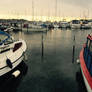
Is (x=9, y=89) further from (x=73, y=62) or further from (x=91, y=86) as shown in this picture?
(x=73, y=62)

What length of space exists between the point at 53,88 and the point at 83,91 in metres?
2.53

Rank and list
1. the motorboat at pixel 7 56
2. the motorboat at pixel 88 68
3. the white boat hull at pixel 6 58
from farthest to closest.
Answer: the motorboat at pixel 7 56, the white boat hull at pixel 6 58, the motorboat at pixel 88 68

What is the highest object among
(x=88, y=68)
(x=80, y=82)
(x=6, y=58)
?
(x=6, y=58)

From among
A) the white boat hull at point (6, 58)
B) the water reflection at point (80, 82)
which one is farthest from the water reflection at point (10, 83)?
the water reflection at point (80, 82)

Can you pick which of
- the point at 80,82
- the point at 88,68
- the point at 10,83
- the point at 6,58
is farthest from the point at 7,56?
the point at 88,68

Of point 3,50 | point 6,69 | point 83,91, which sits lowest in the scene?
point 83,91

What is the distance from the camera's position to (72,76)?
12352 millimetres

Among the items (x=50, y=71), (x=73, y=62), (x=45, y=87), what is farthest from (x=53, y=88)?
(x=73, y=62)

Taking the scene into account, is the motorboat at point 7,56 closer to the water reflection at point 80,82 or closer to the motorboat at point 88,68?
the water reflection at point 80,82

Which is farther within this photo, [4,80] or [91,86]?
[4,80]

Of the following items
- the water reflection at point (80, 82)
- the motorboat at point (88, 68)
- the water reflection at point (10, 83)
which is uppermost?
the motorboat at point (88, 68)

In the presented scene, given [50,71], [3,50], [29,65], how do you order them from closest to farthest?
[3,50], [50,71], [29,65]

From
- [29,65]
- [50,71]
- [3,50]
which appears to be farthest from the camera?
[29,65]

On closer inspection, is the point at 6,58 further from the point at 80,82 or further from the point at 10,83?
the point at 80,82
